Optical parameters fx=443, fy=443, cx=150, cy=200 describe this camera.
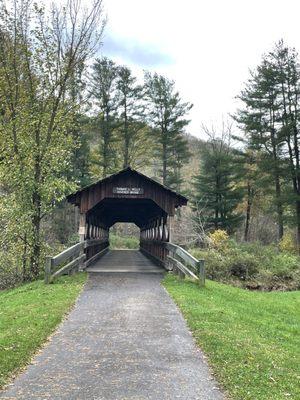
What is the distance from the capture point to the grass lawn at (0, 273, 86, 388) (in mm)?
6371

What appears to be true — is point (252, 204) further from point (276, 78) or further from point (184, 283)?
point (184, 283)

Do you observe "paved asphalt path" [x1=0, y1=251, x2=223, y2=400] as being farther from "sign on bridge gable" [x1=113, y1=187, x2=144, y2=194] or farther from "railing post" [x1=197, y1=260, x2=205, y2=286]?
"sign on bridge gable" [x1=113, y1=187, x2=144, y2=194]

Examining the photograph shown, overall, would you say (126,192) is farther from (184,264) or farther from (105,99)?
(105,99)

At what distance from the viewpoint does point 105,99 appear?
38.4 m

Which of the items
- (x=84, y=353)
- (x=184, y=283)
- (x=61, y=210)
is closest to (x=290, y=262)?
(x=184, y=283)

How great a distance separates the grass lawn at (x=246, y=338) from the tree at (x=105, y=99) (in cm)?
2640

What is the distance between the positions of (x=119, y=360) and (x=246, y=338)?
2.50 meters

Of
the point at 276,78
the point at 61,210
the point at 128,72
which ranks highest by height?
the point at 128,72

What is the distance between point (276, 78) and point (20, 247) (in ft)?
74.3

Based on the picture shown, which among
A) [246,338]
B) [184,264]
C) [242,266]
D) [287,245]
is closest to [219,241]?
[287,245]

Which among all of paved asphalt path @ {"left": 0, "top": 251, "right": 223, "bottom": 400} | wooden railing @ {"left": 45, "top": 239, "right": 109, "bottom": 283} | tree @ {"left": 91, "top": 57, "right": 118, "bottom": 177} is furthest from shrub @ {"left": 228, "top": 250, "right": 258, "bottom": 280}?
tree @ {"left": 91, "top": 57, "right": 118, "bottom": 177}

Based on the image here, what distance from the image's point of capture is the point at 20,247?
52.7 feet

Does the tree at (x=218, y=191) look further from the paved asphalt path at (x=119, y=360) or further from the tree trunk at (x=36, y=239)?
the paved asphalt path at (x=119, y=360)

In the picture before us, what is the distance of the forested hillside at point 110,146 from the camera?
650 inches
